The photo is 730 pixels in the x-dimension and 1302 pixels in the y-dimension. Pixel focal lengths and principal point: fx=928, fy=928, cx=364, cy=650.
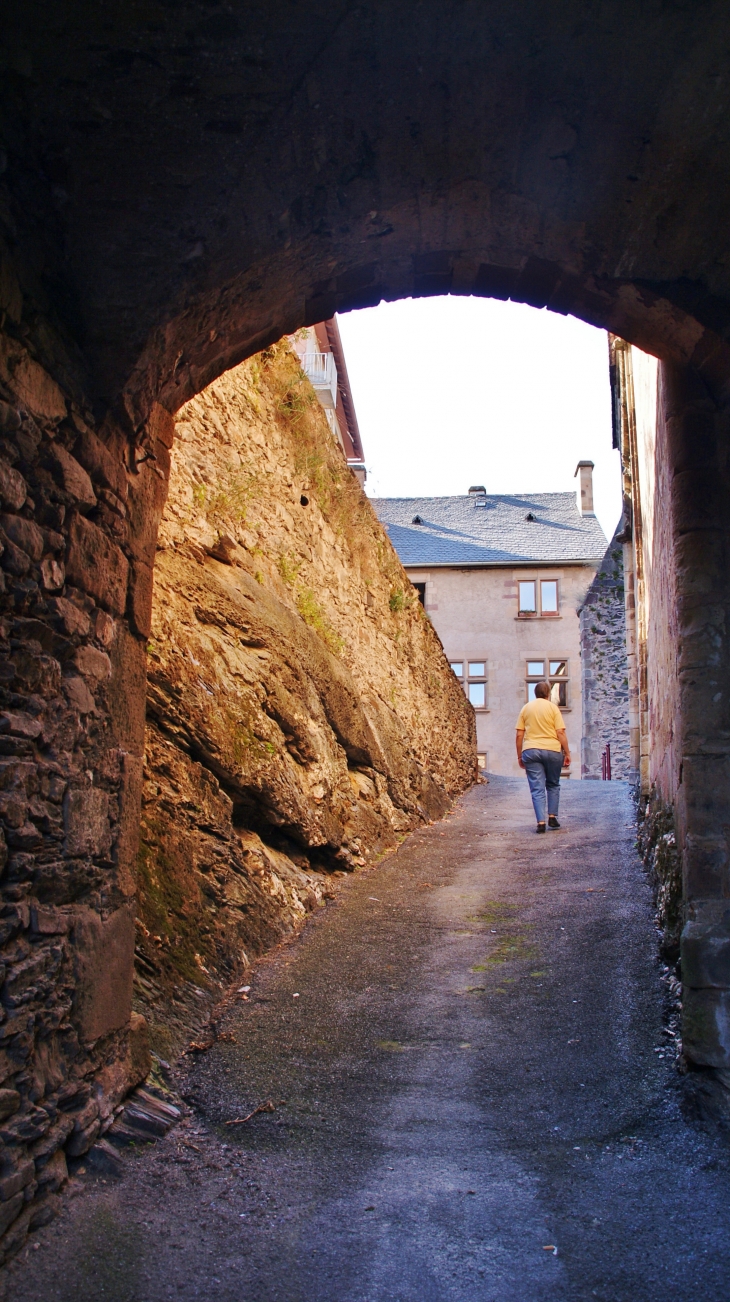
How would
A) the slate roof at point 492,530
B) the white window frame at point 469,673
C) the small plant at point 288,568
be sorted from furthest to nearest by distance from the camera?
the slate roof at point 492,530
the white window frame at point 469,673
the small plant at point 288,568

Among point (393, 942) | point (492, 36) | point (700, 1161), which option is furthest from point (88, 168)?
point (393, 942)

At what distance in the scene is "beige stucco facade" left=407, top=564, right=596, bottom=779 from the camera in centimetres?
2850

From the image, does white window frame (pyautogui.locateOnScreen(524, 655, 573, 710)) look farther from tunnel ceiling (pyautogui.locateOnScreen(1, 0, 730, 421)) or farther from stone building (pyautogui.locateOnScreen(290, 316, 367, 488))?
tunnel ceiling (pyautogui.locateOnScreen(1, 0, 730, 421))

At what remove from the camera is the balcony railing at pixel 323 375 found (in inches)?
805

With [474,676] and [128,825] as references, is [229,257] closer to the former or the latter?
[128,825]

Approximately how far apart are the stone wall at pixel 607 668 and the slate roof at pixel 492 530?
31.5ft

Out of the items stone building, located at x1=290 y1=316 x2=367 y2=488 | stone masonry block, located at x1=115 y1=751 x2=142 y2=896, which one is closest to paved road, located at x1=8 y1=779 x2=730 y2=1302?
stone masonry block, located at x1=115 y1=751 x2=142 y2=896

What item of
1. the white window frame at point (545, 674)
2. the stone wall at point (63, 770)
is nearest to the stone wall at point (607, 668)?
the white window frame at point (545, 674)

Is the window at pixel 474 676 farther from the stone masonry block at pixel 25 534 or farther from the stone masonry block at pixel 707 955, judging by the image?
the stone masonry block at pixel 25 534

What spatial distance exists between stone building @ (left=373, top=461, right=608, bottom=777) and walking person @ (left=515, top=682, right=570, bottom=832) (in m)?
18.7

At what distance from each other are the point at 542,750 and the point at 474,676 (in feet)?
66.4

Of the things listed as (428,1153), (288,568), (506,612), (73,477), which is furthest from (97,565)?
(506,612)

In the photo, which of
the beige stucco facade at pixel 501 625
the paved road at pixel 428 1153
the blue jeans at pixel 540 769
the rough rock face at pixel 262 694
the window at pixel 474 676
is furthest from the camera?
the window at pixel 474 676

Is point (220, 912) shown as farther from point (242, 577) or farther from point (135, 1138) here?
point (242, 577)
